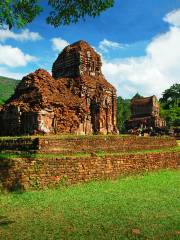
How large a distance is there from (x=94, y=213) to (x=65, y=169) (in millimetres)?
3632

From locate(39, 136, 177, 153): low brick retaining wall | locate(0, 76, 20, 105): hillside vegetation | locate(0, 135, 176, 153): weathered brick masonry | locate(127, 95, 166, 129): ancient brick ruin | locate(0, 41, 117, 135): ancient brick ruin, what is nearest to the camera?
locate(0, 135, 176, 153): weathered brick masonry

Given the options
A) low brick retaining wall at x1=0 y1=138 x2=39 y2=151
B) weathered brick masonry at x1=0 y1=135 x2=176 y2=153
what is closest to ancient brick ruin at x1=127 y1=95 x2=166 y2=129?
weathered brick masonry at x1=0 y1=135 x2=176 y2=153

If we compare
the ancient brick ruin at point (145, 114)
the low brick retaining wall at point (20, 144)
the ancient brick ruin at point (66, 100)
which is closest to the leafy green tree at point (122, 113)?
the ancient brick ruin at point (145, 114)

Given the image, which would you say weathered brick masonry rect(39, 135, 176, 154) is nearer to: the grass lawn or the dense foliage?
the grass lawn

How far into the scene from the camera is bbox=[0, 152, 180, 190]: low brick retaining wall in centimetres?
1030

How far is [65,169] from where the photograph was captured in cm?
1154

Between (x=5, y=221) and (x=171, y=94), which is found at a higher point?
(x=171, y=94)

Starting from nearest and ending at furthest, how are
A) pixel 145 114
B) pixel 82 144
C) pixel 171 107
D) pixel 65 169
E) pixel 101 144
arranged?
1. pixel 65 169
2. pixel 82 144
3. pixel 101 144
4. pixel 145 114
5. pixel 171 107

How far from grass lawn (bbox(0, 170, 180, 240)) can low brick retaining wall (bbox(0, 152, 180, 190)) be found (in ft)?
1.42

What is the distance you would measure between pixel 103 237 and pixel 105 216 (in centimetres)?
148

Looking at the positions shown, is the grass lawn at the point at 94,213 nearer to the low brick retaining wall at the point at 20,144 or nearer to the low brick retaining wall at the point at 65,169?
the low brick retaining wall at the point at 65,169

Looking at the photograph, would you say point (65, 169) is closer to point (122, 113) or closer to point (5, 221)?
point (5, 221)

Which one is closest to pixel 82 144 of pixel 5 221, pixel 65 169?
pixel 65 169

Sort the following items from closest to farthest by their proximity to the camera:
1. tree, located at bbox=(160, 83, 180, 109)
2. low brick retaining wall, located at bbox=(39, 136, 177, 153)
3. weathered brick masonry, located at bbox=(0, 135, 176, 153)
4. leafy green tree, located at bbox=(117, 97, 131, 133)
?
weathered brick masonry, located at bbox=(0, 135, 176, 153)
low brick retaining wall, located at bbox=(39, 136, 177, 153)
leafy green tree, located at bbox=(117, 97, 131, 133)
tree, located at bbox=(160, 83, 180, 109)
